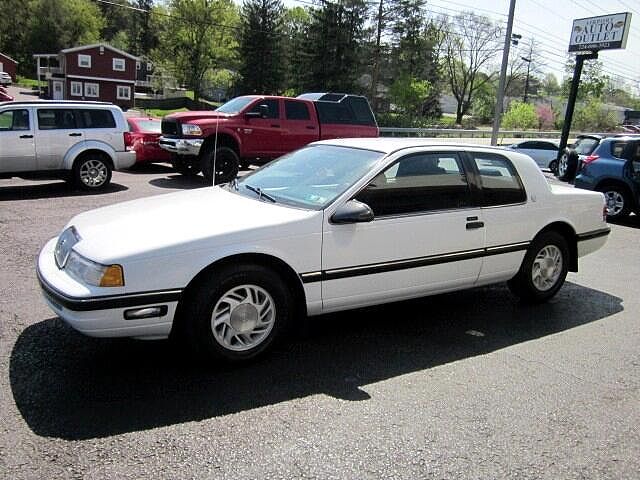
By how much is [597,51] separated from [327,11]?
36.5 meters

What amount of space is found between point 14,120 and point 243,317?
8.64 metres

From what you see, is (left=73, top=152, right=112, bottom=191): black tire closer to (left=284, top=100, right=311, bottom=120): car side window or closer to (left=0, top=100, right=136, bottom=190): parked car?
(left=0, top=100, right=136, bottom=190): parked car

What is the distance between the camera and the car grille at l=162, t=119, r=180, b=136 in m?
12.5

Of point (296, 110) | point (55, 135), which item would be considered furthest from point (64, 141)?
point (296, 110)

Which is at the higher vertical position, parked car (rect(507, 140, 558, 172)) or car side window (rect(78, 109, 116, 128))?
car side window (rect(78, 109, 116, 128))

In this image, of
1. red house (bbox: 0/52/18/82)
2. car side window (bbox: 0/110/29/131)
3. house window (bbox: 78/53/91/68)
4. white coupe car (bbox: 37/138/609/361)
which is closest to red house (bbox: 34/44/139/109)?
house window (bbox: 78/53/91/68)

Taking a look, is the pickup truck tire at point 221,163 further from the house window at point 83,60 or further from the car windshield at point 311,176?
the house window at point 83,60

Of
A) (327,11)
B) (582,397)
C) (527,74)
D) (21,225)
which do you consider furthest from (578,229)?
(527,74)

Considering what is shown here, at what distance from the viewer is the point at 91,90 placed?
6625 centimetres

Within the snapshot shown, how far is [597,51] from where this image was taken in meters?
22.3

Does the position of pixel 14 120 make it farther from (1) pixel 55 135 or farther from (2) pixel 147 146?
(2) pixel 147 146

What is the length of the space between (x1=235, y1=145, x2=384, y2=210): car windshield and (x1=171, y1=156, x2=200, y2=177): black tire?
25.4 feet

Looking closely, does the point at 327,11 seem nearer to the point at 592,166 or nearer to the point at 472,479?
the point at 592,166

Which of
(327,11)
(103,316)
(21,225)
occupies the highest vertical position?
(327,11)
